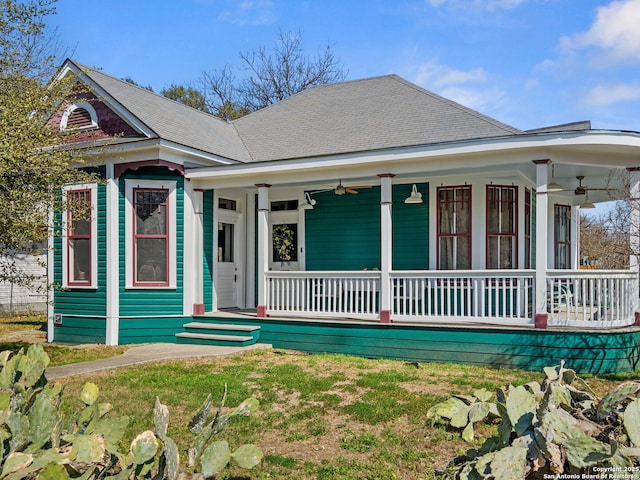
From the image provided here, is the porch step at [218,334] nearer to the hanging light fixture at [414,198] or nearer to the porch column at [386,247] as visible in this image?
the porch column at [386,247]

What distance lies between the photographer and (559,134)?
710 centimetres

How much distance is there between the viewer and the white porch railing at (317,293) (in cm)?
871

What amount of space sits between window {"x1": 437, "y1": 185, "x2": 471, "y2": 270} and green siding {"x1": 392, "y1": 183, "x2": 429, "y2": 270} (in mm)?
279

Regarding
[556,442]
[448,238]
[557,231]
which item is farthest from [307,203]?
[556,442]

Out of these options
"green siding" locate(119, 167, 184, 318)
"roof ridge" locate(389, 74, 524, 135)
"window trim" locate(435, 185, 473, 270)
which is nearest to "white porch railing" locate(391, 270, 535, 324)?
"window trim" locate(435, 185, 473, 270)

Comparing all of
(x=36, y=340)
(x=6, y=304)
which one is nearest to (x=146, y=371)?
(x=36, y=340)

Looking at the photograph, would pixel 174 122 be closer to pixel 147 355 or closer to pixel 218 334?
pixel 218 334

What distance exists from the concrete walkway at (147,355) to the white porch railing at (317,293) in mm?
896

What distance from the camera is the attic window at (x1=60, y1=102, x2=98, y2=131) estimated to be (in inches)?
408

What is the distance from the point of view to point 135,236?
9.70 m

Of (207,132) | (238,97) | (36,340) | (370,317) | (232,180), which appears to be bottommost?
(36,340)

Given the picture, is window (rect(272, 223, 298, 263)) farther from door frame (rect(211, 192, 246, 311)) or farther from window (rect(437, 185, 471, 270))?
window (rect(437, 185, 471, 270))

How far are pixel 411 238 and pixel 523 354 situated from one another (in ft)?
10.5

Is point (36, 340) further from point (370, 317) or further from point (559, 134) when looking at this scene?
point (559, 134)
